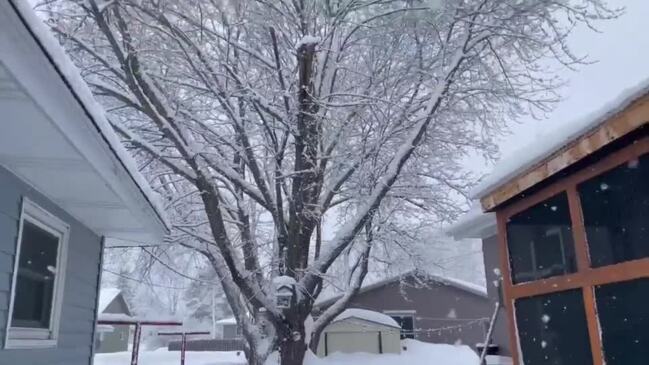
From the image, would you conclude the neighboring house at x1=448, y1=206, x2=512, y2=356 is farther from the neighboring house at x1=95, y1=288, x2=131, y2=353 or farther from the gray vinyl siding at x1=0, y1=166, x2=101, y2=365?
the neighboring house at x1=95, y1=288, x2=131, y2=353

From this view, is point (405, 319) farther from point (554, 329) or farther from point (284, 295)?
point (554, 329)

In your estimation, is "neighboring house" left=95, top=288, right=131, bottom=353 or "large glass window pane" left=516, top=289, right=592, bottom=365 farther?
"neighboring house" left=95, top=288, right=131, bottom=353

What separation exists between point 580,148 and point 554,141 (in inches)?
10.7

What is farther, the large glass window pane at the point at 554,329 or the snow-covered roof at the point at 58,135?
the large glass window pane at the point at 554,329

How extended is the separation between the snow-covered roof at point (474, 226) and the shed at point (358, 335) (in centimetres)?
1043

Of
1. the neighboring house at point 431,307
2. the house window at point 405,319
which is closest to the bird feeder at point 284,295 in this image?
the neighboring house at point 431,307

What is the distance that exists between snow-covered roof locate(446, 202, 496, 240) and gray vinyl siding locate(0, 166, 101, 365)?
3853mm

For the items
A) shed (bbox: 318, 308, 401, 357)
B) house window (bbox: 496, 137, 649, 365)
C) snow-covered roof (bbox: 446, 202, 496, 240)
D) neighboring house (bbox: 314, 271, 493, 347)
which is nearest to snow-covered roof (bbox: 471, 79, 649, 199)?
house window (bbox: 496, 137, 649, 365)

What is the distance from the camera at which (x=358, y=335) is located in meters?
16.4

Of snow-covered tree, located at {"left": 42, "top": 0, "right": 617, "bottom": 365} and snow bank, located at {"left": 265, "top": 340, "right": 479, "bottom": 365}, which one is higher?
snow-covered tree, located at {"left": 42, "top": 0, "right": 617, "bottom": 365}

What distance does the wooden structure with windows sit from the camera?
259cm

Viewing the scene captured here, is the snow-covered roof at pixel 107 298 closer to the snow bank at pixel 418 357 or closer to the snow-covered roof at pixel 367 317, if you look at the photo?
the snow-covered roof at pixel 367 317

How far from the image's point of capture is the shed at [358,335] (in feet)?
53.5

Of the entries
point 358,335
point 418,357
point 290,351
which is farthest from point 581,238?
point 358,335
